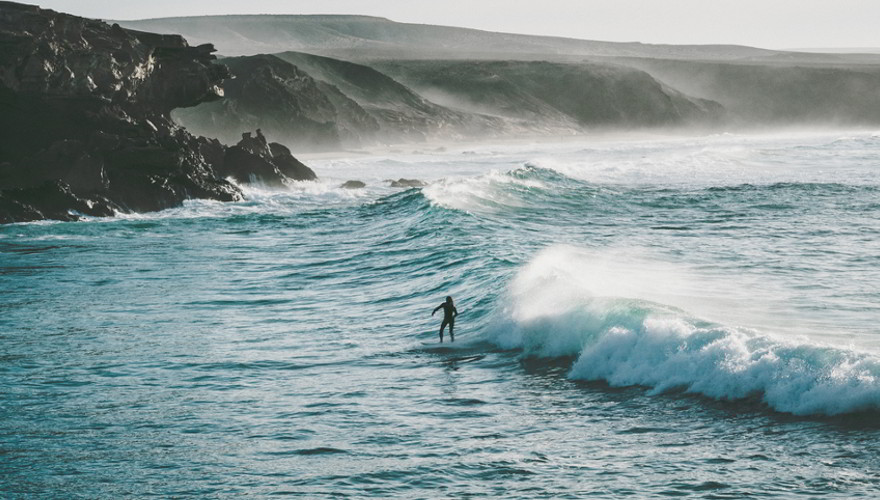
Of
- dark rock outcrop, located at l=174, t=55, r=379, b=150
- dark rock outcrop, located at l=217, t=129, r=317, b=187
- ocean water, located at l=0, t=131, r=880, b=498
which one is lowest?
ocean water, located at l=0, t=131, r=880, b=498

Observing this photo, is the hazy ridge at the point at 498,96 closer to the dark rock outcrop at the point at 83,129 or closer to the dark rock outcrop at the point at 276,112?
the dark rock outcrop at the point at 276,112

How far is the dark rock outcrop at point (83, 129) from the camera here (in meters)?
39.6

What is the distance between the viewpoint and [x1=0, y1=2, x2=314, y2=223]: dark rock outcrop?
3959cm

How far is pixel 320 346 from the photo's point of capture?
19.1 m

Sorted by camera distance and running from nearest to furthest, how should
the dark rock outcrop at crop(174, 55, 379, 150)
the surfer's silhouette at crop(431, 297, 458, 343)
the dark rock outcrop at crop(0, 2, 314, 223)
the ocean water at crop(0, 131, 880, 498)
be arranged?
the ocean water at crop(0, 131, 880, 498), the surfer's silhouette at crop(431, 297, 458, 343), the dark rock outcrop at crop(0, 2, 314, 223), the dark rock outcrop at crop(174, 55, 379, 150)

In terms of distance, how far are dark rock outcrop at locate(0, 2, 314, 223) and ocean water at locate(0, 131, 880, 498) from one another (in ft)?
13.1

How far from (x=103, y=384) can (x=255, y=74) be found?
7599 centimetres

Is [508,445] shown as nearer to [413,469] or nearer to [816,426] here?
[413,469]

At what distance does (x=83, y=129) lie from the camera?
139ft

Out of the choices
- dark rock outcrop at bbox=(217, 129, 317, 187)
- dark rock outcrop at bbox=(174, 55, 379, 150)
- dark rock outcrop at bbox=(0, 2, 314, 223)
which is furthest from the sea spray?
dark rock outcrop at bbox=(174, 55, 379, 150)

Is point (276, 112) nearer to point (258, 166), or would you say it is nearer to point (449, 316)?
point (258, 166)

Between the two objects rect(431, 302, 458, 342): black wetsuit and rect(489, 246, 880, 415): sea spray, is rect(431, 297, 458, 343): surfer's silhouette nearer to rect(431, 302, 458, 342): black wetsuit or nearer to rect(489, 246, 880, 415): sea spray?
rect(431, 302, 458, 342): black wetsuit

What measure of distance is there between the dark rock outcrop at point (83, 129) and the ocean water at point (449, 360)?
4.01m

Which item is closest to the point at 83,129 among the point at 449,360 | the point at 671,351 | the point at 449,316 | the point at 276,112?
the point at 449,316
